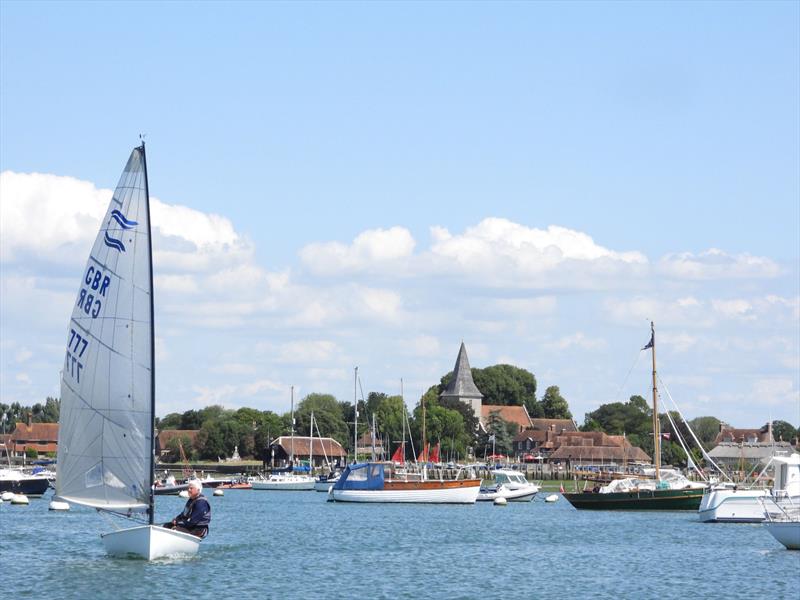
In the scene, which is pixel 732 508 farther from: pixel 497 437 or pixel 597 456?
pixel 497 437

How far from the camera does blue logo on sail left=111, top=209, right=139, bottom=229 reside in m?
38.0

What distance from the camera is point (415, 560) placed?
150 feet

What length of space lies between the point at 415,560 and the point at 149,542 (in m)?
12.0

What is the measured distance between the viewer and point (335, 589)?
120 feet

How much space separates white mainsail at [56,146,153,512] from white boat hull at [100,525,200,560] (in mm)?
939

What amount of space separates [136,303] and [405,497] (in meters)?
54.4

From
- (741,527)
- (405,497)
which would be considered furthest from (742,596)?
(405,497)

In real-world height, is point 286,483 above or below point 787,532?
above

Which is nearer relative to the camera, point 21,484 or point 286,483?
point 21,484

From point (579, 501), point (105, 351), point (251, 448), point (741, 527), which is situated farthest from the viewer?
point (251, 448)

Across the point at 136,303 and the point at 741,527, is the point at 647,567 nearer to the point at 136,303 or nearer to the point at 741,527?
the point at 136,303

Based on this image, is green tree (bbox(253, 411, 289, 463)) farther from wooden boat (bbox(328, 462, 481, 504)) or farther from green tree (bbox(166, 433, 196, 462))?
wooden boat (bbox(328, 462, 481, 504))

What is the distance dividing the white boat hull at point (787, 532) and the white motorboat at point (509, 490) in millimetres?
48774

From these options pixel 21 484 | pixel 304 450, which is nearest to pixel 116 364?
pixel 21 484
